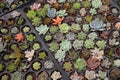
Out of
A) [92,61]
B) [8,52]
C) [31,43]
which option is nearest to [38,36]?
[31,43]

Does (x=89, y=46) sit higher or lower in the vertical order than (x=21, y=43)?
lower

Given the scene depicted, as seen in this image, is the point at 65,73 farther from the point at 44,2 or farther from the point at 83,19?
the point at 44,2

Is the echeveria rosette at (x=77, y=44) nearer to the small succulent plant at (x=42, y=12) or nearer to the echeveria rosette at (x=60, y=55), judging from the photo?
the echeveria rosette at (x=60, y=55)

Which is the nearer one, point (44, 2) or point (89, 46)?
point (89, 46)

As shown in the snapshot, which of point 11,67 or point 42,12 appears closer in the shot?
point 11,67

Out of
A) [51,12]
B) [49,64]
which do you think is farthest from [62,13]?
[49,64]

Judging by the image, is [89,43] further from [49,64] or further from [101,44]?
[49,64]
